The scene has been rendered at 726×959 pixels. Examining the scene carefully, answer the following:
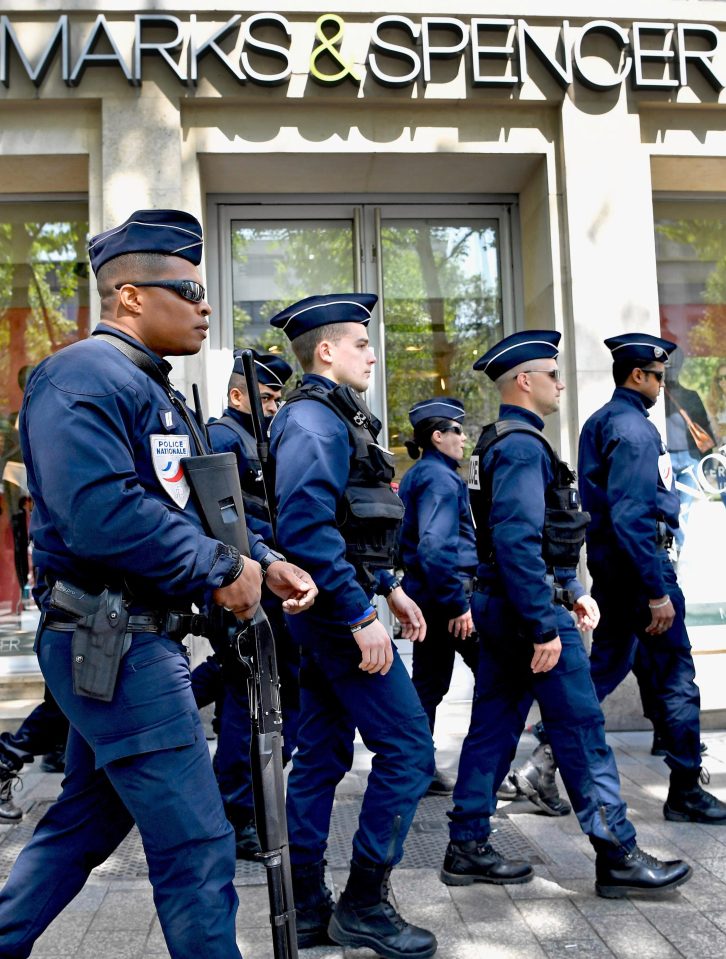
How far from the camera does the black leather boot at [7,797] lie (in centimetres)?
461

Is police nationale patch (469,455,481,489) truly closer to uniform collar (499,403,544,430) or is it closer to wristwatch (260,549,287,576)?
uniform collar (499,403,544,430)


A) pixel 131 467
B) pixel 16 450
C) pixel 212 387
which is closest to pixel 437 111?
pixel 212 387

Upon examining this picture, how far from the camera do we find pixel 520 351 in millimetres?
4043

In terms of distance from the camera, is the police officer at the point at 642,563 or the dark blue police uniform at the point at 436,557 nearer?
the police officer at the point at 642,563

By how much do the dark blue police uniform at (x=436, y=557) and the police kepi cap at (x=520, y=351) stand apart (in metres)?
1.14

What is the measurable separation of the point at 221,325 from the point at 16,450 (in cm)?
181

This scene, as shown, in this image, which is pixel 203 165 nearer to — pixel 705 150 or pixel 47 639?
pixel 705 150

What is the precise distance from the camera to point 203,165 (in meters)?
6.72

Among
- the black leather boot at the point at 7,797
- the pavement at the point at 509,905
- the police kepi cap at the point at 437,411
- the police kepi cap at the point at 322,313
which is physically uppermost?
the police kepi cap at the point at 322,313

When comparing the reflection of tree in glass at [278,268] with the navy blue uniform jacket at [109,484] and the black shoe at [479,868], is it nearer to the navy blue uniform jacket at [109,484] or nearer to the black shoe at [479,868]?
the black shoe at [479,868]

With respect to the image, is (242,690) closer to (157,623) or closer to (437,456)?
(437,456)

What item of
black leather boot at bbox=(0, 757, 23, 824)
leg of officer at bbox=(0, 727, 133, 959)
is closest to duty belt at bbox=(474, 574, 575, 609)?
leg of officer at bbox=(0, 727, 133, 959)

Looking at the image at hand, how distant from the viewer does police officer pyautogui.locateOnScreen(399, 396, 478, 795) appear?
5016mm

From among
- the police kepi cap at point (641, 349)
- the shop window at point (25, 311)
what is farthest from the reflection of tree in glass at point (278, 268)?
the police kepi cap at point (641, 349)
